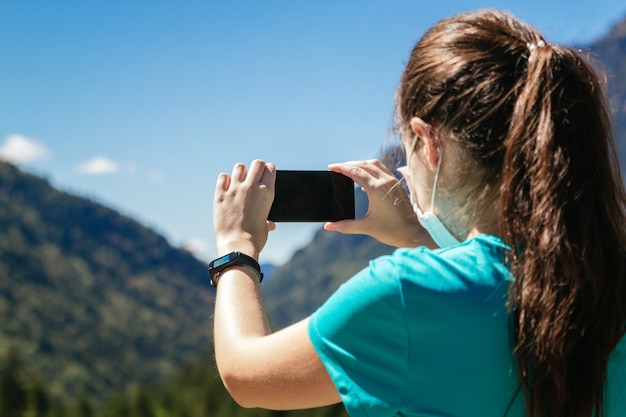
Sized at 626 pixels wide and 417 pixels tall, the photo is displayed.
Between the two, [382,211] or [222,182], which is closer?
[222,182]

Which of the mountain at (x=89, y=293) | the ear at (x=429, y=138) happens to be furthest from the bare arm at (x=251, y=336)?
the mountain at (x=89, y=293)

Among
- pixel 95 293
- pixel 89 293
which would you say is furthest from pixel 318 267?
pixel 89 293

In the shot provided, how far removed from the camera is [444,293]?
3.57ft

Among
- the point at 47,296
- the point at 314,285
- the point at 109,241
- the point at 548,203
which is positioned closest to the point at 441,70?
the point at 548,203

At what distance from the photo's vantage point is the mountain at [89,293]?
8262 cm

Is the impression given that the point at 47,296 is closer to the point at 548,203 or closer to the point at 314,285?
the point at 314,285

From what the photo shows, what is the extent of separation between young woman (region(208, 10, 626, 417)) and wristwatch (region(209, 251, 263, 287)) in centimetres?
10

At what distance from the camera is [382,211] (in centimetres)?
162

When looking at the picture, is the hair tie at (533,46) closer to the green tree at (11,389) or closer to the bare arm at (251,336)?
the bare arm at (251,336)

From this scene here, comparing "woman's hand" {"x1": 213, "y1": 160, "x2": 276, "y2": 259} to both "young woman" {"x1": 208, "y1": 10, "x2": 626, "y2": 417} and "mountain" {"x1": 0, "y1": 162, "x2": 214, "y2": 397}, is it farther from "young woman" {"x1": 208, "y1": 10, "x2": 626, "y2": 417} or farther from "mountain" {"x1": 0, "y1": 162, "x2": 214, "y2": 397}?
"mountain" {"x1": 0, "y1": 162, "x2": 214, "y2": 397}

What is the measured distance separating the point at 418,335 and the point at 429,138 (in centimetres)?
31

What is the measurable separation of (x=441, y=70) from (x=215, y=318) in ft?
1.72

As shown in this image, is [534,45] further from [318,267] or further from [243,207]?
[318,267]

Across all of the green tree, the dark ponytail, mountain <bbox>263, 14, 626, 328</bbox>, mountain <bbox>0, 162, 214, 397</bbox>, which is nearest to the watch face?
the dark ponytail
